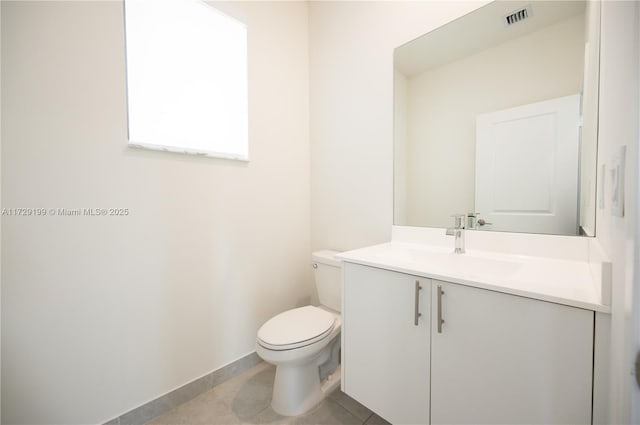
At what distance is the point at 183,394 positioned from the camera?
4.56 feet

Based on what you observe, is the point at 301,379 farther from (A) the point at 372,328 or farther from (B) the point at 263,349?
(A) the point at 372,328

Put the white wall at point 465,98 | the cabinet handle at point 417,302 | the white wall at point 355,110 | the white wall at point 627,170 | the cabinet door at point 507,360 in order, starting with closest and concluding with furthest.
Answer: the white wall at point 627,170
the cabinet door at point 507,360
the cabinet handle at point 417,302
the white wall at point 465,98
the white wall at point 355,110

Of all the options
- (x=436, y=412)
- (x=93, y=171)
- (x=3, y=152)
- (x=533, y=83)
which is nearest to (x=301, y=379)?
(x=436, y=412)

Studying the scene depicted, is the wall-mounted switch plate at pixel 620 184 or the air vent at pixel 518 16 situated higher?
the air vent at pixel 518 16

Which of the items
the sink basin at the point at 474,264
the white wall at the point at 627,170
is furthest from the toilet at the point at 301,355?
the white wall at the point at 627,170

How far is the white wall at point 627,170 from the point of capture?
399mm

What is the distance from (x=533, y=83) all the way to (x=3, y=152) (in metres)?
2.15

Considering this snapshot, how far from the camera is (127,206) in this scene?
1.20 meters

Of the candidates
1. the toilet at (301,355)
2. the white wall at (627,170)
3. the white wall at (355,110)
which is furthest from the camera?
the white wall at (355,110)

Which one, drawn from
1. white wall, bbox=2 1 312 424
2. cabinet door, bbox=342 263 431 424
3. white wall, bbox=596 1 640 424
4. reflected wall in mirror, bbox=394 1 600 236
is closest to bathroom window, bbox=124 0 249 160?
white wall, bbox=2 1 312 424

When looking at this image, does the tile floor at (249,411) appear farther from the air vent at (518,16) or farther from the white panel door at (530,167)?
the air vent at (518,16)

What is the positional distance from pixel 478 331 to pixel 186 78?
→ 1780 millimetres

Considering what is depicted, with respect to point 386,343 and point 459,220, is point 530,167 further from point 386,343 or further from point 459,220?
point 386,343

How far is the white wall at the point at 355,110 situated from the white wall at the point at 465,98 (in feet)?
0.52
